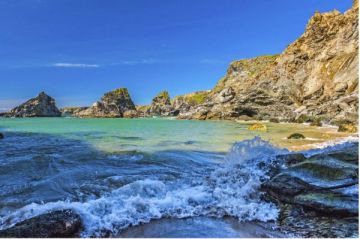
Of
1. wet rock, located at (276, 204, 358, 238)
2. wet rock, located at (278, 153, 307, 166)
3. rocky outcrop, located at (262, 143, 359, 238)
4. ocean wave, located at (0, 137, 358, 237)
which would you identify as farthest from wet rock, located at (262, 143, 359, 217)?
wet rock, located at (278, 153, 307, 166)

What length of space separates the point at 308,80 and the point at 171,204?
104m

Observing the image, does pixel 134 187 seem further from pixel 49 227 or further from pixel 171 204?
pixel 49 227

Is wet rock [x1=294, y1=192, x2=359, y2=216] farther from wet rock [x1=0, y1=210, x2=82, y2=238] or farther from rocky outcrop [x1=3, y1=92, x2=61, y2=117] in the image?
rocky outcrop [x1=3, y1=92, x2=61, y2=117]

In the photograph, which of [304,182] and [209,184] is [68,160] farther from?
[304,182]

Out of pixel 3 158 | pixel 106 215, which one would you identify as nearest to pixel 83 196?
pixel 106 215

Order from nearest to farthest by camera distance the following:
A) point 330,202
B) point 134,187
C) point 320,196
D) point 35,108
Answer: point 330,202, point 320,196, point 134,187, point 35,108

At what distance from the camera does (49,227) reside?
747 cm

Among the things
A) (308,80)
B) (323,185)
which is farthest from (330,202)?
(308,80)

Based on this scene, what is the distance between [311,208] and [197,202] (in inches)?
123

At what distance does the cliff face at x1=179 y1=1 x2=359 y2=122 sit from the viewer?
86.8 meters

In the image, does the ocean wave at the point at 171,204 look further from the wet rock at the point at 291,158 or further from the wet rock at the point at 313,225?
the wet rock at the point at 291,158

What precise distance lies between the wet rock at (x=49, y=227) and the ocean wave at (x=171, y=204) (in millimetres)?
303

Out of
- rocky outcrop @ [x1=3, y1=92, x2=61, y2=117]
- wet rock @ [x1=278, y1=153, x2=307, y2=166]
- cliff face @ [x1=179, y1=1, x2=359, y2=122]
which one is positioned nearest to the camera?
wet rock @ [x1=278, y1=153, x2=307, y2=166]

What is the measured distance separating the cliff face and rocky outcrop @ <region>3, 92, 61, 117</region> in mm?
105339
